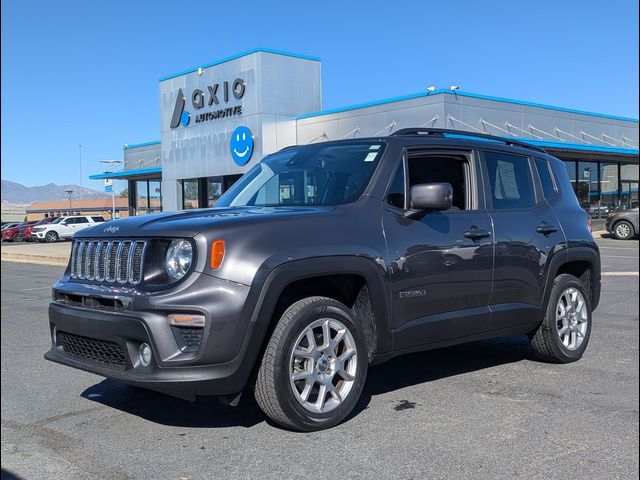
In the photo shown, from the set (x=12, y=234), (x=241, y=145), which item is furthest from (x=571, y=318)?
(x=12, y=234)

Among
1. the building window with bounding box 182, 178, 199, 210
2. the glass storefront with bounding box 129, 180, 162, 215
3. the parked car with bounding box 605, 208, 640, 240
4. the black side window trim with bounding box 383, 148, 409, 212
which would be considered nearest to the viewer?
the black side window trim with bounding box 383, 148, 409, 212

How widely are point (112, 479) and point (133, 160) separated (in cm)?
3462

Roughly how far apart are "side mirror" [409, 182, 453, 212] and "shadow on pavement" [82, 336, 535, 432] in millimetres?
1492

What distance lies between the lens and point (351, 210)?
446 centimetres

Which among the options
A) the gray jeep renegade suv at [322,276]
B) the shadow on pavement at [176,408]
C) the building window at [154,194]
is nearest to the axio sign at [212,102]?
the building window at [154,194]

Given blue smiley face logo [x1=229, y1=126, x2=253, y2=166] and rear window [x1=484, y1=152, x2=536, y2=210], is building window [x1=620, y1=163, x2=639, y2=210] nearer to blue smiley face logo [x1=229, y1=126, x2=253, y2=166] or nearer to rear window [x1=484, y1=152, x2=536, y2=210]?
blue smiley face logo [x1=229, y1=126, x2=253, y2=166]

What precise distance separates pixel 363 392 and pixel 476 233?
1494mm

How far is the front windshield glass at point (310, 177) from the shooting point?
480 cm

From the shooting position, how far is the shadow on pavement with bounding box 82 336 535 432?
446 centimetres

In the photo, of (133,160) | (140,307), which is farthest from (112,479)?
(133,160)

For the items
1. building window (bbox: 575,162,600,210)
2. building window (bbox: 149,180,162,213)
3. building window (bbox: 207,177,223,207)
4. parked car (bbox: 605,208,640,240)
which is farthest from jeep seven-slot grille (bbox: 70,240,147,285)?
building window (bbox: 149,180,162,213)

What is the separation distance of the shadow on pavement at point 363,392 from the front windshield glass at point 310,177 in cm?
152

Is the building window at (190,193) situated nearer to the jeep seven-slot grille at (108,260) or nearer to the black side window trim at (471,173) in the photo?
the black side window trim at (471,173)

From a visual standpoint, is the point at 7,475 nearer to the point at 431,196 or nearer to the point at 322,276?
the point at 322,276
